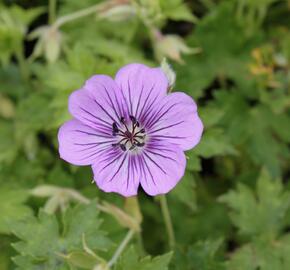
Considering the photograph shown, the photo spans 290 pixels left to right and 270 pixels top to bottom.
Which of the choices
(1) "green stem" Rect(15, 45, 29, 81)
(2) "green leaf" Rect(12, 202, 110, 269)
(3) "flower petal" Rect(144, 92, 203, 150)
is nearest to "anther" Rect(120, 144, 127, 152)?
(3) "flower petal" Rect(144, 92, 203, 150)

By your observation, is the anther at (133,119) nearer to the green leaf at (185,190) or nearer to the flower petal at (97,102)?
the flower petal at (97,102)

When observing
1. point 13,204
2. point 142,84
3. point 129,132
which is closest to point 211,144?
point 129,132

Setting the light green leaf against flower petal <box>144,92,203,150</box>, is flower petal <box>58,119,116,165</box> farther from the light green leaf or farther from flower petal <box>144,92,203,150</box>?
the light green leaf

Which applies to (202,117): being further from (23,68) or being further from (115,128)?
(23,68)

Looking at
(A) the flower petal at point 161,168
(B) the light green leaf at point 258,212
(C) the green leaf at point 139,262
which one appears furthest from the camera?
(B) the light green leaf at point 258,212

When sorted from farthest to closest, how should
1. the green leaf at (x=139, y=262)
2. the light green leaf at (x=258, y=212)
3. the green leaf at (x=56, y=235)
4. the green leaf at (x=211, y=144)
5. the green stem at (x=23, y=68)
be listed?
the green stem at (x=23, y=68) < the light green leaf at (x=258, y=212) < the green leaf at (x=211, y=144) < the green leaf at (x=56, y=235) < the green leaf at (x=139, y=262)

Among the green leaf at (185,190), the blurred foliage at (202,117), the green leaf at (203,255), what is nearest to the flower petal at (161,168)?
the blurred foliage at (202,117)
